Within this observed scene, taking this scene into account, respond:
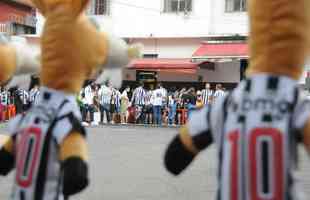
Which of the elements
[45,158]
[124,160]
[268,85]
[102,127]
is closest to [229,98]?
[268,85]

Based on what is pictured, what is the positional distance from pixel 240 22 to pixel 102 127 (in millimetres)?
8776

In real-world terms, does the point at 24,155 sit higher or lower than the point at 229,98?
lower

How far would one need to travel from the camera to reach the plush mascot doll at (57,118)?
3.10m

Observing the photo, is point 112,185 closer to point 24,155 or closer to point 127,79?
point 24,155

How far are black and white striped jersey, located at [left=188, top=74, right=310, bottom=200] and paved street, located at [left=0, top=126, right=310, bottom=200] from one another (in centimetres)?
263

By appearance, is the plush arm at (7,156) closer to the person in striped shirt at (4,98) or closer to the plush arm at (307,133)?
the plush arm at (307,133)

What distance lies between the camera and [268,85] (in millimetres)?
2670

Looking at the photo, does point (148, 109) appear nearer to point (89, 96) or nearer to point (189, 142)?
point (89, 96)

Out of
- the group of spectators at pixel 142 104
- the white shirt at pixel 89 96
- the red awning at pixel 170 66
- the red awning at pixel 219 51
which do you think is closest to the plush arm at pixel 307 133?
the group of spectators at pixel 142 104

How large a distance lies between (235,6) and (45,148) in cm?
2163

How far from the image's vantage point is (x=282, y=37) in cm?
269

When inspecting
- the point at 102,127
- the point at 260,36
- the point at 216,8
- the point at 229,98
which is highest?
the point at 216,8

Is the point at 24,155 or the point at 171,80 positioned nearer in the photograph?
the point at 24,155

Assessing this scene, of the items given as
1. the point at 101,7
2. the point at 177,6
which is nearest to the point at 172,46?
the point at 177,6
